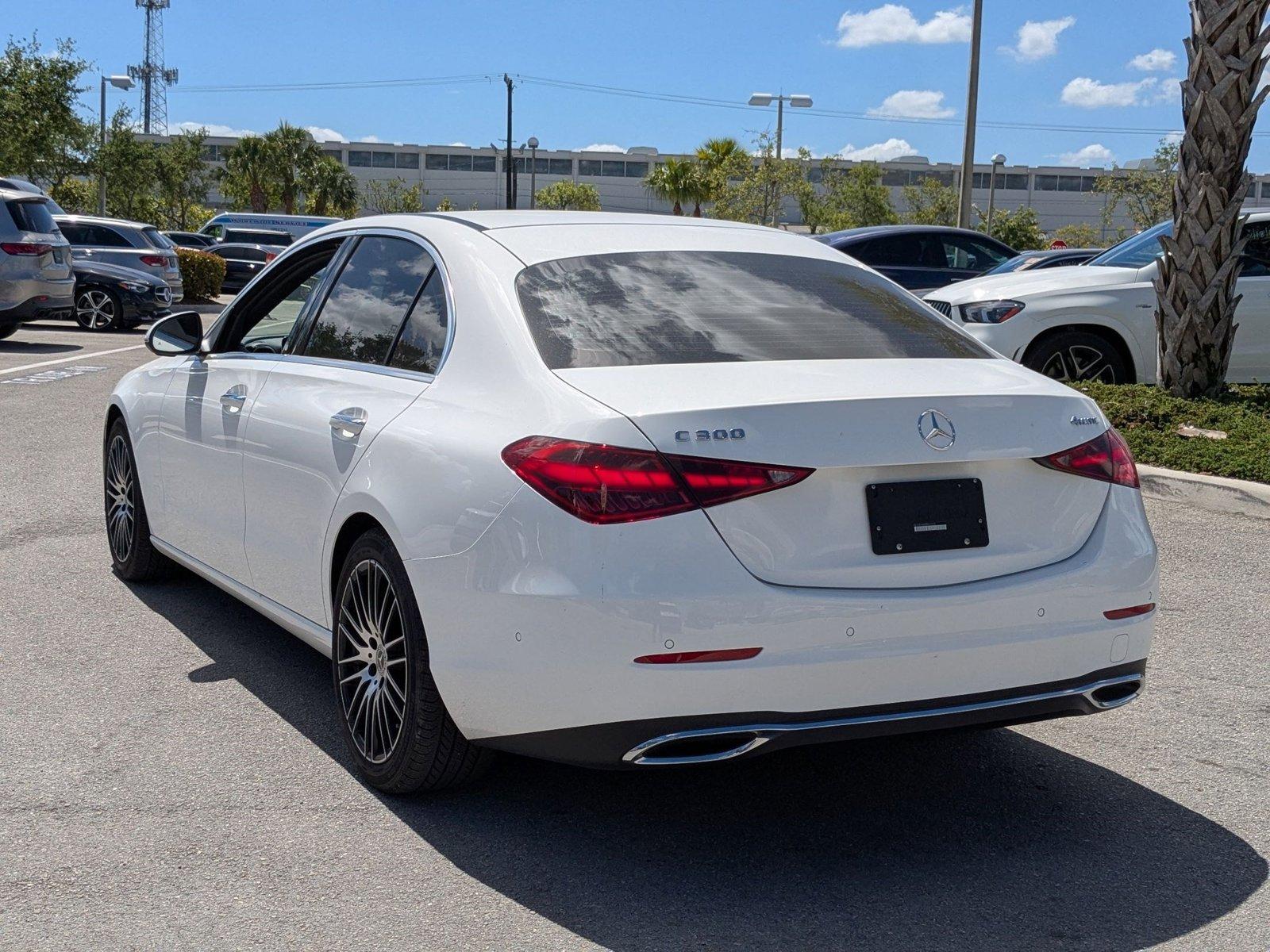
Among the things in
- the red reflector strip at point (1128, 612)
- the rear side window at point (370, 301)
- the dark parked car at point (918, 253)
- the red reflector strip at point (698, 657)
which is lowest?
the red reflector strip at point (698, 657)

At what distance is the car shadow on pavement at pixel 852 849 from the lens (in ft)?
10.7

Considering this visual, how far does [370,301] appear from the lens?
14.9 feet

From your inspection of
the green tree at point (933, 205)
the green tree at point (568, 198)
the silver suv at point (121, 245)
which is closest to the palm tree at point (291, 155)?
the green tree at point (568, 198)

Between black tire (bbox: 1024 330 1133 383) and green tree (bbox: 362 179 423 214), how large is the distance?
234 feet

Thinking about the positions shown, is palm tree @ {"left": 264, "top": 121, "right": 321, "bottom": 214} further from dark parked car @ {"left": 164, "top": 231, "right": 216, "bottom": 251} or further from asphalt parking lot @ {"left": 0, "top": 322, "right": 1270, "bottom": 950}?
asphalt parking lot @ {"left": 0, "top": 322, "right": 1270, "bottom": 950}

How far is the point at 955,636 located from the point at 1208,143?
8518 mm

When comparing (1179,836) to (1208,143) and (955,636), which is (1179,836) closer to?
(955,636)

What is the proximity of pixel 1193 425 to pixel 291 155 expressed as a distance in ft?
225

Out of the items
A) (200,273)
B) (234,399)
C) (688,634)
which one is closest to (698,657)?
(688,634)

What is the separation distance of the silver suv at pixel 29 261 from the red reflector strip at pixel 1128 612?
17996 millimetres

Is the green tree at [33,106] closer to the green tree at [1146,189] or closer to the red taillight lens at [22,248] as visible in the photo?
the red taillight lens at [22,248]

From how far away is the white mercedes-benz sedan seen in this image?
10.6 feet

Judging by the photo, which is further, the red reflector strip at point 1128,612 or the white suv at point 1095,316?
the white suv at point 1095,316

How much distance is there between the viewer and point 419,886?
3.43m
